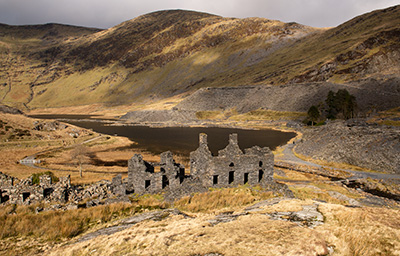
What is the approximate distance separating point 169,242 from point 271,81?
7884 inches

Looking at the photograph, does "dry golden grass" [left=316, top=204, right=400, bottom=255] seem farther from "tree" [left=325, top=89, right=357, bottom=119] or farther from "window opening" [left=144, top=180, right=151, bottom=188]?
"tree" [left=325, top=89, right=357, bottom=119]

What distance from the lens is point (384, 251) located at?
9.12m

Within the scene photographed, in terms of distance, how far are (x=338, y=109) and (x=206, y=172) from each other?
11426 cm

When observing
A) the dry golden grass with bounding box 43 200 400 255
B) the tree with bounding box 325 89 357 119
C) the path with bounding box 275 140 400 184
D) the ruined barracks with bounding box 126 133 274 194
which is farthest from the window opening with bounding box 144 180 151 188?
the tree with bounding box 325 89 357 119

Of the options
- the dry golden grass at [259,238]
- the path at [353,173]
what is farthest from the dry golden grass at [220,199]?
the path at [353,173]

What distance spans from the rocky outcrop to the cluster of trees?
5006 cm

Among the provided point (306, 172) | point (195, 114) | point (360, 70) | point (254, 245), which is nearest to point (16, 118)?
point (195, 114)

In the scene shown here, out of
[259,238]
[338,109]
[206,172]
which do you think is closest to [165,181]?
[206,172]

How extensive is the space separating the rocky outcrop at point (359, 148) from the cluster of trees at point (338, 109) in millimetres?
50057

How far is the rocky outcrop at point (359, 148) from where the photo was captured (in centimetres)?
4375

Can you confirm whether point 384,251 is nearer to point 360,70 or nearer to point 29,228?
point 29,228

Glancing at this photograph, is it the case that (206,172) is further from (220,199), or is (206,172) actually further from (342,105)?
(342,105)

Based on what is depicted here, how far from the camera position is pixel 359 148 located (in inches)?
1929

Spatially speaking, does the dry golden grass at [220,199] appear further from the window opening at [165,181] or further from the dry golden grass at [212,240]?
the dry golden grass at [212,240]
